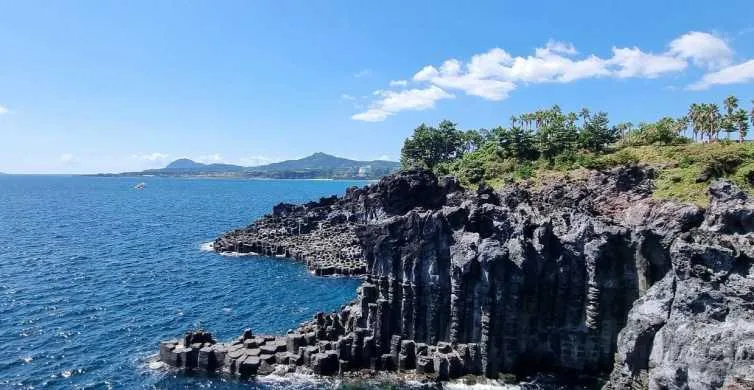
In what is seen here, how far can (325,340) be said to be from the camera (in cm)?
5253

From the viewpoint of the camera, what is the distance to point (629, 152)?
333 ft

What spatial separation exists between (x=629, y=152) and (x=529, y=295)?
67.0 m

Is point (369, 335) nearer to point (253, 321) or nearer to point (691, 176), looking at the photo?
point (253, 321)

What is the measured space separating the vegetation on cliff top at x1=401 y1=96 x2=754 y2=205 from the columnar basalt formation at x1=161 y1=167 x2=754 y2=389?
28.3 metres

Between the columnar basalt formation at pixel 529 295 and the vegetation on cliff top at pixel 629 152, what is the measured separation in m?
28.3

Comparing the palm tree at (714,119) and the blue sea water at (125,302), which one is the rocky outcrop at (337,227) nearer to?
the blue sea water at (125,302)

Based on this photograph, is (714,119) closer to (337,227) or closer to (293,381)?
(337,227)

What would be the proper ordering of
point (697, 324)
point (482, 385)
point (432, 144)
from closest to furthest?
point (697, 324), point (482, 385), point (432, 144)

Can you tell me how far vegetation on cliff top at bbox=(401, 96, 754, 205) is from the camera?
3039 inches

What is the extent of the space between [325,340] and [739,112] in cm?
9725

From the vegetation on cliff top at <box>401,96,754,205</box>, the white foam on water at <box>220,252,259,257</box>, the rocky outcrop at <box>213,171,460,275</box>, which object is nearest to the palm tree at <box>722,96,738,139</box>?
the vegetation on cliff top at <box>401,96,754,205</box>

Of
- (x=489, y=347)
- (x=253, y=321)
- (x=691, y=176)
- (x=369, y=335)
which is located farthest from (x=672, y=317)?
(x=691, y=176)

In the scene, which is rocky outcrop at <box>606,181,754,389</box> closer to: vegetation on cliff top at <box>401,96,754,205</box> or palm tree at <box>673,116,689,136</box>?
vegetation on cliff top at <box>401,96,754,205</box>

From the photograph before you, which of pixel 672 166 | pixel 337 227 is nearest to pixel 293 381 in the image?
pixel 672 166
